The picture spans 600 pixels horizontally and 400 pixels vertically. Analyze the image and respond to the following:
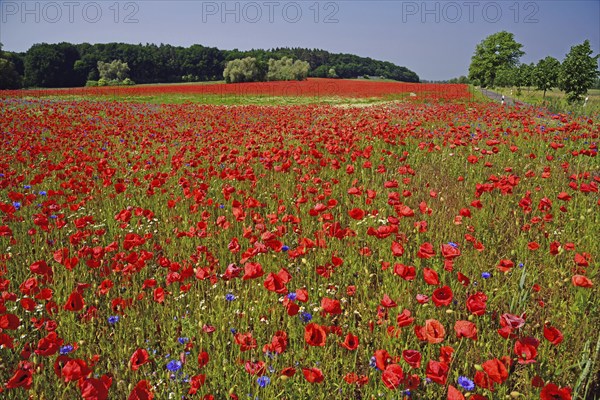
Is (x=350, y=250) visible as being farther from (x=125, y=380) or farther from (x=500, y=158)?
(x=500, y=158)

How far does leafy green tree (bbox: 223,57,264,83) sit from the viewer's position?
52719 millimetres

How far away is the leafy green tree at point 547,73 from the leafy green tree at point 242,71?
37015mm

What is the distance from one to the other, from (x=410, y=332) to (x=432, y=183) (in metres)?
3.42

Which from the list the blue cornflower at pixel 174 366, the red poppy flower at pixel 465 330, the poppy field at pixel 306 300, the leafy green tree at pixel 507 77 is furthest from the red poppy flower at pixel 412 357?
the leafy green tree at pixel 507 77

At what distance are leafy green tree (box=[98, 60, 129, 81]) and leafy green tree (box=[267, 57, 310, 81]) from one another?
33.7m

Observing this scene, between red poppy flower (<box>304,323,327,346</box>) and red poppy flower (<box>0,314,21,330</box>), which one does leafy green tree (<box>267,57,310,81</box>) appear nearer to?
red poppy flower (<box>0,314,21,330</box>)

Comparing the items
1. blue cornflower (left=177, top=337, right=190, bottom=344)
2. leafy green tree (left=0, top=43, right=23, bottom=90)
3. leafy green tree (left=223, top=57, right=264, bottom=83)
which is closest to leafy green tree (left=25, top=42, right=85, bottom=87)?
leafy green tree (left=0, top=43, right=23, bottom=90)

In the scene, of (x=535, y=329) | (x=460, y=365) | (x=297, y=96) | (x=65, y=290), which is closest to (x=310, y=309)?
(x=460, y=365)

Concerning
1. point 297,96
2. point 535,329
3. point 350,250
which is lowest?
Answer: point 535,329

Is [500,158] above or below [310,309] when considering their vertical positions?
above

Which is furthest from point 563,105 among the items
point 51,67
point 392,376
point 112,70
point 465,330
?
point 51,67

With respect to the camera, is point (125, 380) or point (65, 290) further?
point (65, 290)

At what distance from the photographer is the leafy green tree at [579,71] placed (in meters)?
31.3

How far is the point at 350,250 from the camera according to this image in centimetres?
338
